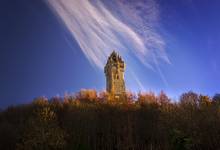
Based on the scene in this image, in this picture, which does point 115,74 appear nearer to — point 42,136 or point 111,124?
point 111,124

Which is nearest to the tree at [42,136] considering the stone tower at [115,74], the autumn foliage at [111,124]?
the autumn foliage at [111,124]

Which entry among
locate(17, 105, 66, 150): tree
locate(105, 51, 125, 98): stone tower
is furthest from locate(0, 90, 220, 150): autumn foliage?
locate(105, 51, 125, 98): stone tower

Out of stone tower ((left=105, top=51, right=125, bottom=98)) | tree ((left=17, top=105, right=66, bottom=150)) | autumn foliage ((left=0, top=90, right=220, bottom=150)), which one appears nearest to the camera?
autumn foliage ((left=0, top=90, right=220, bottom=150))

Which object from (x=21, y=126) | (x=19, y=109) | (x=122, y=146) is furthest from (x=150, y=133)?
(x=19, y=109)

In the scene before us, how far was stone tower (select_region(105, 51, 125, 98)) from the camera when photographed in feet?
387

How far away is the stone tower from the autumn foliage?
117ft

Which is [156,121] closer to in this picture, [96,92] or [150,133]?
[150,133]

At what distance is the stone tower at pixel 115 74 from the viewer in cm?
11788

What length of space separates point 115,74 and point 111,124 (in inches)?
2255

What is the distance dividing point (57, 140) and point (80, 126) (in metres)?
10.4

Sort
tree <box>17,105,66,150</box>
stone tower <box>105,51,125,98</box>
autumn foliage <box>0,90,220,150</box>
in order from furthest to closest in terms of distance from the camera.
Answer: stone tower <box>105,51,125,98</box>, tree <box>17,105,66,150</box>, autumn foliage <box>0,90,220,150</box>

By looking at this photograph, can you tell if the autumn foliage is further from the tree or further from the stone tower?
the stone tower

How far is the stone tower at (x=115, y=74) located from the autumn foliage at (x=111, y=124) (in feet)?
117

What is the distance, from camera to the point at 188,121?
47.2m
